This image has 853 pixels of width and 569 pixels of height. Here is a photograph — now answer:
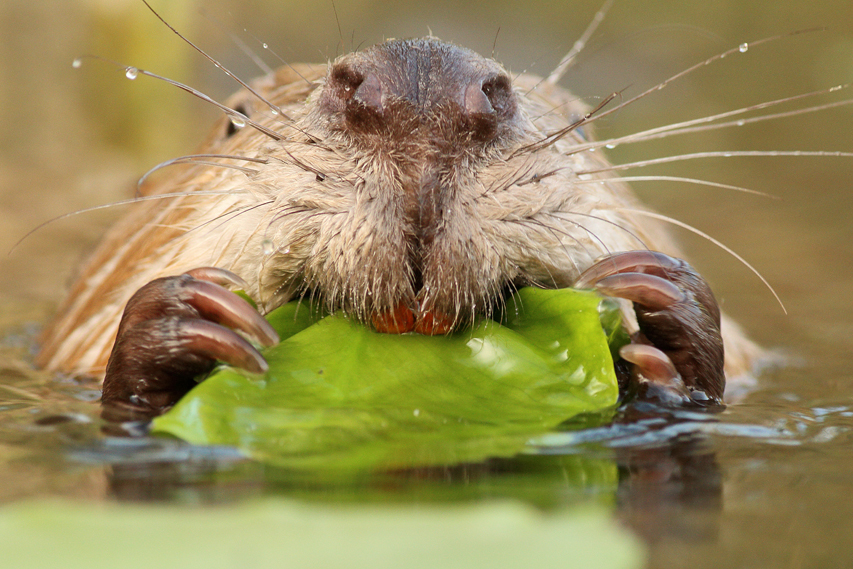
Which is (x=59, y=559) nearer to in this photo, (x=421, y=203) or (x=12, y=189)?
(x=421, y=203)

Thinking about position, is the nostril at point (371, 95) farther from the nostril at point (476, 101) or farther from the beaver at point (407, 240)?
the nostril at point (476, 101)

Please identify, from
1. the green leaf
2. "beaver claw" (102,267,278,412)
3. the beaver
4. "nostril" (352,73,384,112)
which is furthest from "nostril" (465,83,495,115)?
"beaver claw" (102,267,278,412)

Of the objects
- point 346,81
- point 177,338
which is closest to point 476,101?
point 346,81

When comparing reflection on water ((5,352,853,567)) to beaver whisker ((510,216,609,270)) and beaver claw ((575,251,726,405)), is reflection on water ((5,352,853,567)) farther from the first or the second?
beaver whisker ((510,216,609,270))

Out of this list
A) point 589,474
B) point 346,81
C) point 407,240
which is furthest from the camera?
point 346,81

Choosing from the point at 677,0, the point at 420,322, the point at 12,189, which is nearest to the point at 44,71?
the point at 12,189

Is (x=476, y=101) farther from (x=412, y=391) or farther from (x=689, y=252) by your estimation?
(x=689, y=252)
